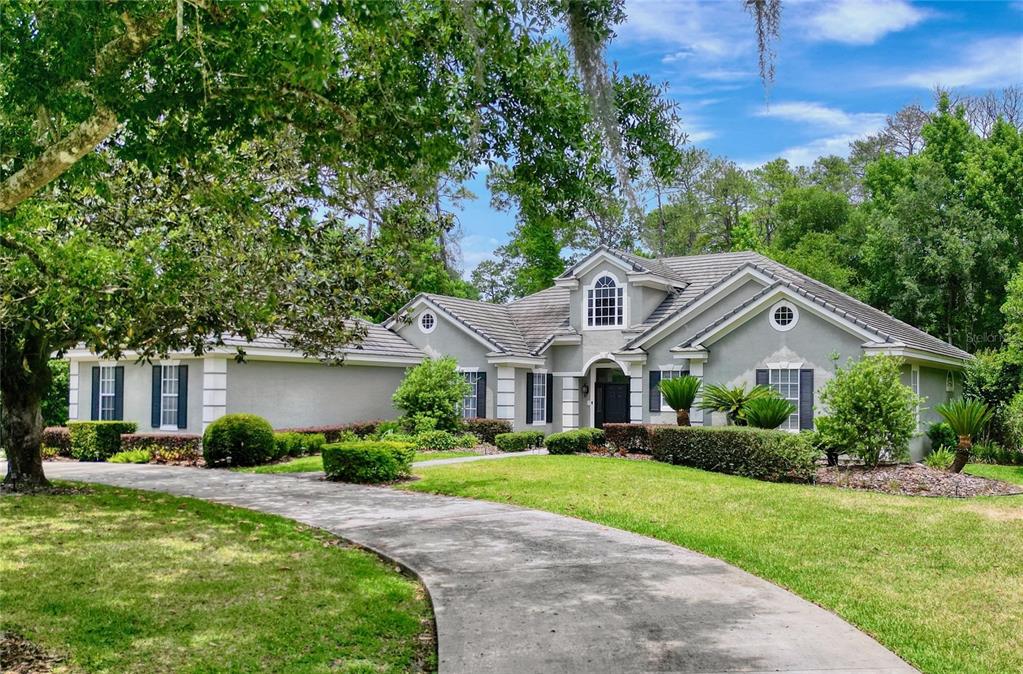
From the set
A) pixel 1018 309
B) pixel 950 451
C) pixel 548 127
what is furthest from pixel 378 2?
pixel 1018 309

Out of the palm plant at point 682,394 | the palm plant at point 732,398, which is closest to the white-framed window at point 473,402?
the palm plant at point 682,394

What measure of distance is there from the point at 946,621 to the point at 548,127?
6.11 metres

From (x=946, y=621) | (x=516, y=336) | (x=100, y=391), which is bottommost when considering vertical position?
(x=946, y=621)

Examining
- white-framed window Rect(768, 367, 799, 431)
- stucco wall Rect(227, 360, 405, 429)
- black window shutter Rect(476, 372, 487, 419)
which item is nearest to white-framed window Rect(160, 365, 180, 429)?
stucco wall Rect(227, 360, 405, 429)

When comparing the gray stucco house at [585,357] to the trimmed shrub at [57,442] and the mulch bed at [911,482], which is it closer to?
the trimmed shrub at [57,442]

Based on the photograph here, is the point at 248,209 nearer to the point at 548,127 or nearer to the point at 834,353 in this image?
the point at 548,127

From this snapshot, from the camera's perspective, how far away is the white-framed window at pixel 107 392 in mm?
25203

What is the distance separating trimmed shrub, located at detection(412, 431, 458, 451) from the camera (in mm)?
23812

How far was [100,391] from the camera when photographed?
25.5 meters

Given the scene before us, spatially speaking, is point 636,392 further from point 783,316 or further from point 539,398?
point 783,316

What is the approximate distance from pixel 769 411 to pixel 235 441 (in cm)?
1291

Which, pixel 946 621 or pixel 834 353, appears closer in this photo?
pixel 946 621

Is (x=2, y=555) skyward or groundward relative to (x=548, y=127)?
groundward

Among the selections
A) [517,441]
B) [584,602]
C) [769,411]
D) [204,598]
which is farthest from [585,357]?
[204,598]
